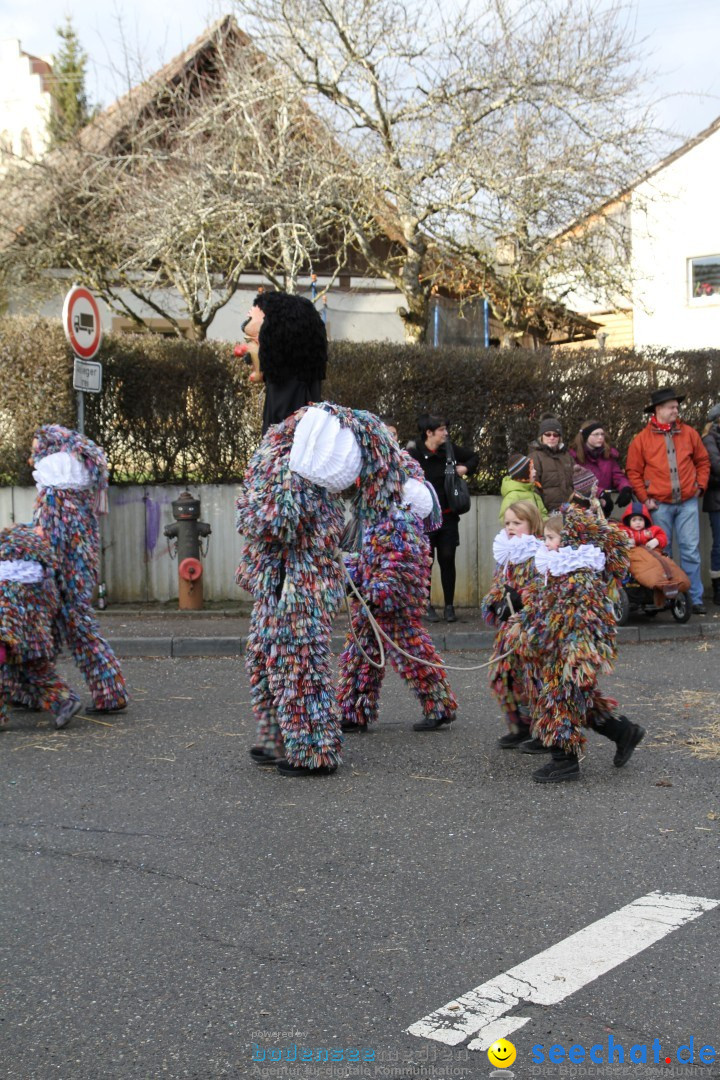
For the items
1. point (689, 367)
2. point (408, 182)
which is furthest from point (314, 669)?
point (408, 182)

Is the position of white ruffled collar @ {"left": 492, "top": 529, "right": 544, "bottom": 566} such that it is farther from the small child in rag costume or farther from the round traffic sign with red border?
the round traffic sign with red border

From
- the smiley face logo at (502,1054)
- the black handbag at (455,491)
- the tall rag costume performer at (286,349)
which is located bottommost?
the smiley face logo at (502,1054)

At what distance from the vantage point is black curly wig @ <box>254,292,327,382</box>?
581cm

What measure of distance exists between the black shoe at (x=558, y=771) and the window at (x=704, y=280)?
2406 cm

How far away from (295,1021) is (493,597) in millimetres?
3204

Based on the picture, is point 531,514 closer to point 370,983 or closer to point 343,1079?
point 370,983

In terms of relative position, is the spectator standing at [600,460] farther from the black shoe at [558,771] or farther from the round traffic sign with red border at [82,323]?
the black shoe at [558,771]

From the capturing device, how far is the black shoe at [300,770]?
584 cm

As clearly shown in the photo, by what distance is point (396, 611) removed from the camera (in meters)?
6.78

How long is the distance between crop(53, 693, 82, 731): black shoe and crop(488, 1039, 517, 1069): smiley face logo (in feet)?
14.5

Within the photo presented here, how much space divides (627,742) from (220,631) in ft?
17.9

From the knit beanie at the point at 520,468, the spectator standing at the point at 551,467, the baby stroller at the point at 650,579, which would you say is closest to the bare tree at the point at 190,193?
the spectator standing at the point at 551,467

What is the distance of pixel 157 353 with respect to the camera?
12336 mm

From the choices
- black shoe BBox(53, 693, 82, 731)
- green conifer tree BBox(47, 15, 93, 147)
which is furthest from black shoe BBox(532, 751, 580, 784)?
green conifer tree BBox(47, 15, 93, 147)
